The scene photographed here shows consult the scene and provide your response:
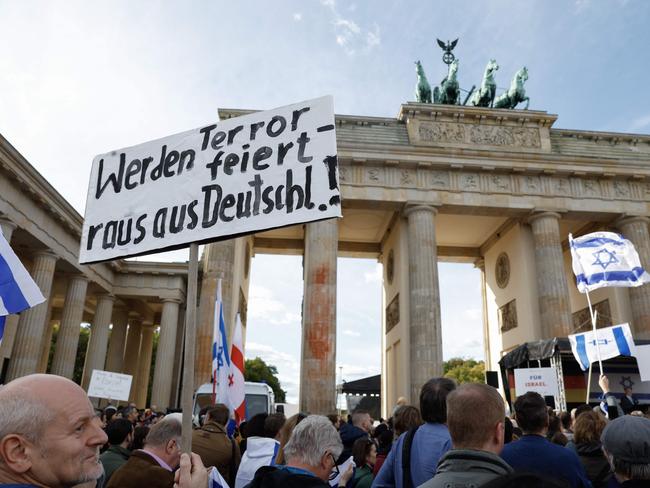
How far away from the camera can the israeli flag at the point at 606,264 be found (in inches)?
549

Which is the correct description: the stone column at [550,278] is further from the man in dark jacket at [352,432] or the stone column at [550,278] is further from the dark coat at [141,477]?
the dark coat at [141,477]

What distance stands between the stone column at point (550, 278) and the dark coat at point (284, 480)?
24.4m

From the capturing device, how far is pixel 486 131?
2839 centimetres

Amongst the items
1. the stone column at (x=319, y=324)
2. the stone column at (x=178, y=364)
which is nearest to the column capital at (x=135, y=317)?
the stone column at (x=178, y=364)

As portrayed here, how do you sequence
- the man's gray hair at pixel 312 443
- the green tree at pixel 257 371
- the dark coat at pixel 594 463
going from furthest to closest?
the green tree at pixel 257 371 → the dark coat at pixel 594 463 → the man's gray hair at pixel 312 443

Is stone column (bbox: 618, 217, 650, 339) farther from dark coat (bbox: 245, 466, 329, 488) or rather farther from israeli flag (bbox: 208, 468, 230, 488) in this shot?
dark coat (bbox: 245, 466, 329, 488)

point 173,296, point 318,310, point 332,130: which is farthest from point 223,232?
point 173,296

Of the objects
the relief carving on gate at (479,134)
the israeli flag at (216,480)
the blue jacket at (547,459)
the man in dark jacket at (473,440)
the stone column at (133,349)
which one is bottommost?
the israeli flag at (216,480)

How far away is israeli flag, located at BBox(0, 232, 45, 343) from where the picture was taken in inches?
226

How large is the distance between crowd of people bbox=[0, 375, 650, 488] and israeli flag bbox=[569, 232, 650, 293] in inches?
400

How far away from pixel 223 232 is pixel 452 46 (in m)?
32.2

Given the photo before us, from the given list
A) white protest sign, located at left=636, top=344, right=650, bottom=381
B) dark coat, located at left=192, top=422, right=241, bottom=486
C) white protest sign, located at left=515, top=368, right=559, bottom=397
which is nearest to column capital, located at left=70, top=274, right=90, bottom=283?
white protest sign, located at left=515, top=368, right=559, bottom=397

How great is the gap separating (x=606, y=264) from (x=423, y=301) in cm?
1147

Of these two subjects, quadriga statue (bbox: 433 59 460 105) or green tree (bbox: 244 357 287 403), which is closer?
quadriga statue (bbox: 433 59 460 105)
